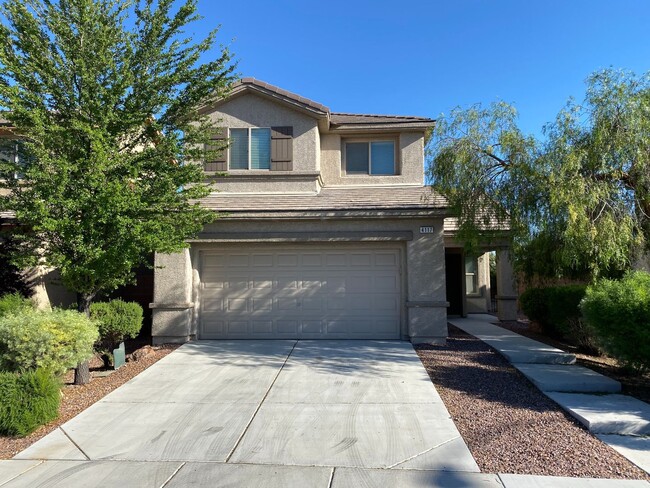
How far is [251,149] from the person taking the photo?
43.9ft

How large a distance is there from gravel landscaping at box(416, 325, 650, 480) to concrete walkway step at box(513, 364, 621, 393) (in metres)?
0.16

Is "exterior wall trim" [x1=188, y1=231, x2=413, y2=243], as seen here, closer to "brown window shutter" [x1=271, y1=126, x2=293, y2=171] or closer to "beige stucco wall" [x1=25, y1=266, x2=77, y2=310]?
"brown window shutter" [x1=271, y1=126, x2=293, y2=171]

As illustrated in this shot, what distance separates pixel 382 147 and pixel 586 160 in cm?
624

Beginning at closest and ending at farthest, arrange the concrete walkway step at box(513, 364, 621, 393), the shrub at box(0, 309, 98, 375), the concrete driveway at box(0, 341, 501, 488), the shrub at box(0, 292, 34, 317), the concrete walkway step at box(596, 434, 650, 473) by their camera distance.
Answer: the concrete driveway at box(0, 341, 501, 488) < the concrete walkway step at box(596, 434, 650, 473) < the shrub at box(0, 309, 98, 375) < the concrete walkway step at box(513, 364, 621, 393) < the shrub at box(0, 292, 34, 317)

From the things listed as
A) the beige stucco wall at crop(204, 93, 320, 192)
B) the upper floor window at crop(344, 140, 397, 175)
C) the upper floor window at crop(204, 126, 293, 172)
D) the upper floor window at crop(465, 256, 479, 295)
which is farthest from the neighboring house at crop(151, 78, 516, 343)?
the upper floor window at crop(465, 256, 479, 295)

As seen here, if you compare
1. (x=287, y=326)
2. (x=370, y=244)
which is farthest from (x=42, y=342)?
(x=370, y=244)

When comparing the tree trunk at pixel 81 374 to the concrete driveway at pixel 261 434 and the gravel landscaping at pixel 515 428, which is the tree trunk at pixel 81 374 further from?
the gravel landscaping at pixel 515 428

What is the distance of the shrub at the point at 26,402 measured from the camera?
5.65m

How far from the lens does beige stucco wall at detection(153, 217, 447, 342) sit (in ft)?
35.4

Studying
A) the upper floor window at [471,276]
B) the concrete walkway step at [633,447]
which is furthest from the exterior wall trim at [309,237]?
the upper floor window at [471,276]

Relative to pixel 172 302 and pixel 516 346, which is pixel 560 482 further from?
pixel 172 302

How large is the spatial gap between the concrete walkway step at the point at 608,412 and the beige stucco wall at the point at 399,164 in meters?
7.99

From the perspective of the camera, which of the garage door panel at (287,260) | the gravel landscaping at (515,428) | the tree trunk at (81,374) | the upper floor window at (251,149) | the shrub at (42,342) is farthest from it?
the upper floor window at (251,149)

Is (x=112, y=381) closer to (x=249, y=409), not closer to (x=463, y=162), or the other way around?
(x=249, y=409)
